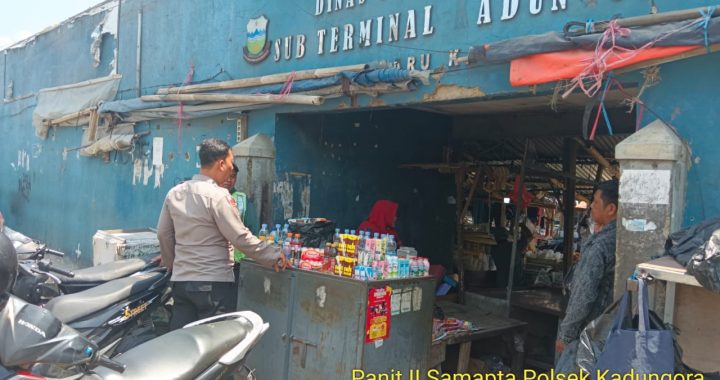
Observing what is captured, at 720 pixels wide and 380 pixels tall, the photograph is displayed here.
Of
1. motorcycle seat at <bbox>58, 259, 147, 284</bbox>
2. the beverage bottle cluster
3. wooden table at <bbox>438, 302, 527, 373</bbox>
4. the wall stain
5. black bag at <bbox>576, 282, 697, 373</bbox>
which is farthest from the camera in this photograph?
the wall stain

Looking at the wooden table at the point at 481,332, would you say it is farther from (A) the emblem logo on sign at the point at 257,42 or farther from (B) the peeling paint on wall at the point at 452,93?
(A) the emblem logo on sign at the point at 257,42

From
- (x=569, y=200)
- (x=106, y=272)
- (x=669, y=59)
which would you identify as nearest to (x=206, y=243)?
(x=106, y=272)

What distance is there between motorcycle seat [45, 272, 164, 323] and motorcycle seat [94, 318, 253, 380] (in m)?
1.11

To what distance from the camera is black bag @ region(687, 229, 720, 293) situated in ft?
8.57

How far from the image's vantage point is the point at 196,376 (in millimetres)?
2959

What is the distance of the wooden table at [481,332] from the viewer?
546 centimetres

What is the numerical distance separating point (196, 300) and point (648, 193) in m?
3.22

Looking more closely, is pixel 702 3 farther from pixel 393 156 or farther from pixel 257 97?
pixel 393 156

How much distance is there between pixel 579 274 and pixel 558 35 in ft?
5.30

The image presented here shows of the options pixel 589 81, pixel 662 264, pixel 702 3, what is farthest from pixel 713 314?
pixel 702 3

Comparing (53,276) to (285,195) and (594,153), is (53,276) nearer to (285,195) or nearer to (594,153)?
(285,195)

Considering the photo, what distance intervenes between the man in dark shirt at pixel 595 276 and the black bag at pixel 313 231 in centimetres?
227

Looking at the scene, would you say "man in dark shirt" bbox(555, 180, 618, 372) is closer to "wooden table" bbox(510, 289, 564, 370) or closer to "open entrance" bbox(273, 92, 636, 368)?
"open entrance" bbox(273, 92, 636, 368)

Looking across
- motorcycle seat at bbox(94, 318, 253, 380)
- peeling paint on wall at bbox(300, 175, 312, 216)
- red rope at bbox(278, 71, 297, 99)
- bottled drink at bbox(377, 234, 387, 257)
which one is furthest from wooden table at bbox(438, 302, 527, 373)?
red rope at bbox(278, 71, 297, 99)
